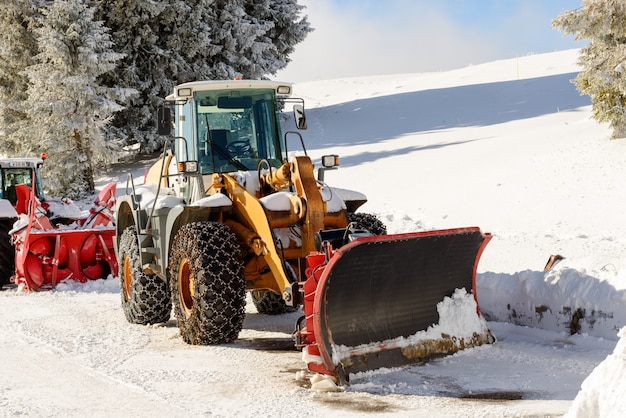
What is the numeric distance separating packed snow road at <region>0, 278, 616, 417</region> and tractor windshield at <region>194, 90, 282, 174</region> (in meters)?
1.83

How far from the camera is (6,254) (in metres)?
13.0

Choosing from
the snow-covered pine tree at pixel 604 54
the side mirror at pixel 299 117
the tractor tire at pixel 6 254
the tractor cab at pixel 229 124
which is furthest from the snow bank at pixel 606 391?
the snow-covered pine tree at pixel 604 54

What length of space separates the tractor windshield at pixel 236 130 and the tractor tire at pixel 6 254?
6272mm

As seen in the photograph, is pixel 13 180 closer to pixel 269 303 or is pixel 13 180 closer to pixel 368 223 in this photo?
pixel 269 303

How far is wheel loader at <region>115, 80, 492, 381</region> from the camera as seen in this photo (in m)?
6.29

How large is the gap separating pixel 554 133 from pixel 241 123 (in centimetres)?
1599

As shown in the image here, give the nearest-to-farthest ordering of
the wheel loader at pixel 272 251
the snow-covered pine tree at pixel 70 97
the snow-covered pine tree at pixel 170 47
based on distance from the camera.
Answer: the wheel loader at pixel 272 251
the snow-covered pine tree at pixel 70 97
the snow-covered pine tree at pixel 170 47

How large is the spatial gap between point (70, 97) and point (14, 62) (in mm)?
3723

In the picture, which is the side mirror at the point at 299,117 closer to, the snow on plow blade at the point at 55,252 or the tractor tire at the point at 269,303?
the tractor tire at the point at 269,303

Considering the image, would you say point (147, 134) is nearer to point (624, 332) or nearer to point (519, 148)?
point (519, 148)

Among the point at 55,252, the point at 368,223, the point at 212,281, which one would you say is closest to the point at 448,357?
the point at 368,223

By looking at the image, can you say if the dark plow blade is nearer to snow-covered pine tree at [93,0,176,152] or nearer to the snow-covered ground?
the snow-covered ground

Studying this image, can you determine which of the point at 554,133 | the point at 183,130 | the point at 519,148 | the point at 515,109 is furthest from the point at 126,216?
the point at 515,109

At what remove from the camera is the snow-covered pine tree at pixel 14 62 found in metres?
24.4
